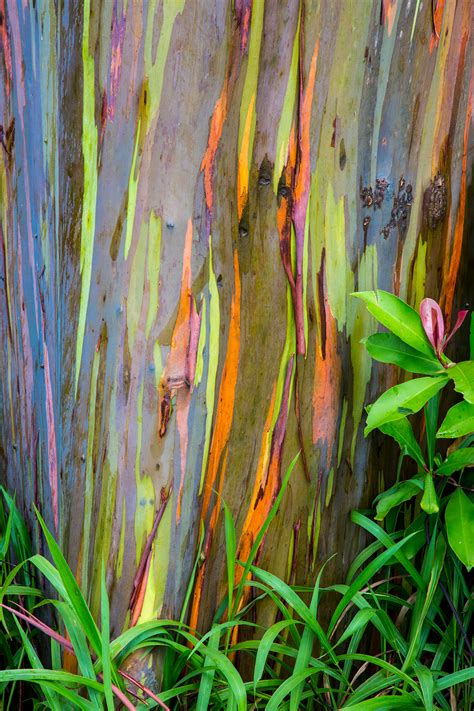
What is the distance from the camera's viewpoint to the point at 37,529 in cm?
134

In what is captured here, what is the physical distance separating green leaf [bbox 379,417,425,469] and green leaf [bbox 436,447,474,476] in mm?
39

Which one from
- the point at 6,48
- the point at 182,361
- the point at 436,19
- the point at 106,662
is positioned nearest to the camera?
the point at 106,662

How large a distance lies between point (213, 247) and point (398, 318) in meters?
0.32

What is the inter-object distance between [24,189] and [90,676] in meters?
0.86

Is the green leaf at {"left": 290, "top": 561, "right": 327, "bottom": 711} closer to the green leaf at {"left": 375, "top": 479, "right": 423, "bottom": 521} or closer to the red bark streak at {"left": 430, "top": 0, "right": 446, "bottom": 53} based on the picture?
the green leaf at {"left": 375, "top": 479, "right": 423, "bottom": 521}

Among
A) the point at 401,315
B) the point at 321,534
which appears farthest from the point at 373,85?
the point at 321,534

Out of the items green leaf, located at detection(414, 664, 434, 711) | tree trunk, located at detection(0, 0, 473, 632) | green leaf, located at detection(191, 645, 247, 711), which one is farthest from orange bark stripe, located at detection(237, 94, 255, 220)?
green leaf, located at detection(414, 664, 434, 711)

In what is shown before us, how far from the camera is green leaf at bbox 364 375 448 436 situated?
1058 millimetres

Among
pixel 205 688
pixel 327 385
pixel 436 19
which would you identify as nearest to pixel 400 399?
pixel 327 385

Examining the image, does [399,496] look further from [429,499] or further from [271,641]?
[271,641]

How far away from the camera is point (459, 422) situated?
3.46 ft

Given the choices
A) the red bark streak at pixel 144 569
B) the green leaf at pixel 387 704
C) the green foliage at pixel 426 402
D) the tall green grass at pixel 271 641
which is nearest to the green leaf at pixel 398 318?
the green foliage at pixel 426 402

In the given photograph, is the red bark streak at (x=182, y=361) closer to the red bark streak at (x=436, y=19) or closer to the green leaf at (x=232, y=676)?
the green leaf at (x=232, y=676)

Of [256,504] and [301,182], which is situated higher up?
[301,182]
